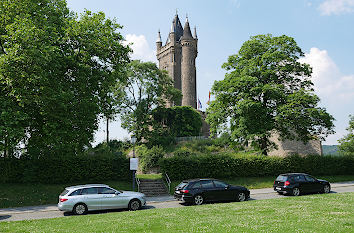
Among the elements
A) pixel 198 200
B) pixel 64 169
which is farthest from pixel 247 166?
pixel 64 169

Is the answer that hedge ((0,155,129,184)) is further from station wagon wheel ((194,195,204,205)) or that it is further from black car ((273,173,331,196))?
black car ((273,173,331,196))

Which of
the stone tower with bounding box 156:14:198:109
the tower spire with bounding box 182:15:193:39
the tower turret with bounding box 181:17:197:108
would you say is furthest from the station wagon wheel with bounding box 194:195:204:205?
the tower spire with bounding box 182:15:193:39

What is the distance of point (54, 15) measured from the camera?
872 inches

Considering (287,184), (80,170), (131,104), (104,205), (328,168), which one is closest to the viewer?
(104,205)

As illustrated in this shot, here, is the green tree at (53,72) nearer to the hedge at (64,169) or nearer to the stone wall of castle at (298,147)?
the hedge at (64,169)

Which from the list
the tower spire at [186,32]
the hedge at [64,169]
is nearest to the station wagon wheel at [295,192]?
the hedge at [64,169]

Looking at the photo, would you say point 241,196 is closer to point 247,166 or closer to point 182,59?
point 247,166

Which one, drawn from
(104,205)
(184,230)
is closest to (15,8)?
(104,205)

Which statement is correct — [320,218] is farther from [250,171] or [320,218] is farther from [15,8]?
[15,8]

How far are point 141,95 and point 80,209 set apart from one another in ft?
125

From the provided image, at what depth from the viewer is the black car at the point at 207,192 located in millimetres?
16062

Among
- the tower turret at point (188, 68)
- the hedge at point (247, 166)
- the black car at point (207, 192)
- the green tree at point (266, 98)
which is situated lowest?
the black car at point (207, 192)

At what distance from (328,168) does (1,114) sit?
30.2m

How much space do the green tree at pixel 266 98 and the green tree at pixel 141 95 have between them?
20.2m
